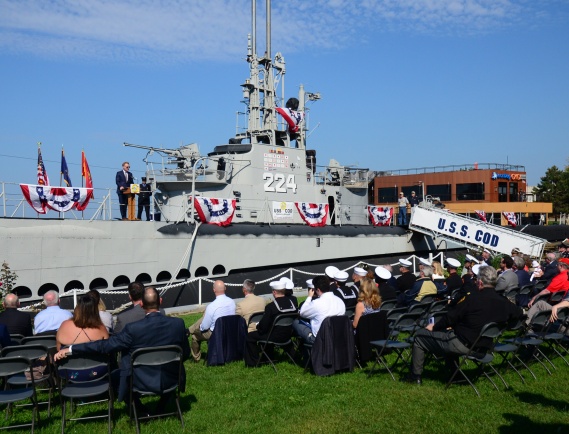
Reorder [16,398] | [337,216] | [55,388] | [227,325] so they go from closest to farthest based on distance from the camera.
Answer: [16,398] < [55,388] < [227,325] < [337,216]

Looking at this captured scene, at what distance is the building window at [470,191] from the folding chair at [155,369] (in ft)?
171

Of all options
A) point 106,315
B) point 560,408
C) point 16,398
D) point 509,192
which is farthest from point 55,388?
point 509,192

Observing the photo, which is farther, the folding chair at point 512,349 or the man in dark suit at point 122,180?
the man in dark suit at point 122,180

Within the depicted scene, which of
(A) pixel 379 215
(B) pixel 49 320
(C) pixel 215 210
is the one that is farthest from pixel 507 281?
(A) pixel 379 215

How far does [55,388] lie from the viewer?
7629mm

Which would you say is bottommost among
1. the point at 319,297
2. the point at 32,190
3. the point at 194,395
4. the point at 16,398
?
the point at 194,395

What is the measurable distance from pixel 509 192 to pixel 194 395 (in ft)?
178

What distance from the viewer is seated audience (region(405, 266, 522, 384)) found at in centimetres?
760

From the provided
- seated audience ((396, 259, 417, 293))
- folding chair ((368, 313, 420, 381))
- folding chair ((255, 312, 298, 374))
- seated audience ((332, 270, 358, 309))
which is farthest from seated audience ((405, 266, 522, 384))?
seated audience ((396, 259, 417, 293))

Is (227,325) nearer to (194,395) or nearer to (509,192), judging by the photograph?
(194,395)

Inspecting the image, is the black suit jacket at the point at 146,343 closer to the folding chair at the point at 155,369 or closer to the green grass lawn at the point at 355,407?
Answer: the folding chair at the point at 155,369

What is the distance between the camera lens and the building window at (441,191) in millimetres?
56406

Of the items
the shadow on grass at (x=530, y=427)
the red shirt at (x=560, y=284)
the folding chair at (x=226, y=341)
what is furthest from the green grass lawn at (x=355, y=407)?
the red shirt at (x=560, y=284)

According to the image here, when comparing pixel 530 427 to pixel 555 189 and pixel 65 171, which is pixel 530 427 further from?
pixel 555 189
